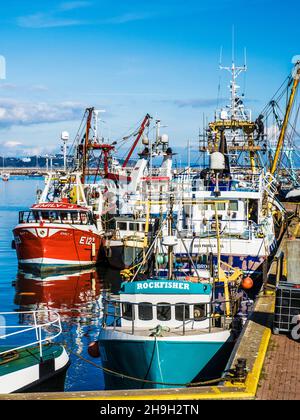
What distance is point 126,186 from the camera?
189 feet

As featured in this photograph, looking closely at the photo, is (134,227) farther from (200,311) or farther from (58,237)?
(200,311)

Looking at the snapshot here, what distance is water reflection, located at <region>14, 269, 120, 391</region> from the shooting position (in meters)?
20.6

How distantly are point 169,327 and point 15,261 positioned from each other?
32.2m

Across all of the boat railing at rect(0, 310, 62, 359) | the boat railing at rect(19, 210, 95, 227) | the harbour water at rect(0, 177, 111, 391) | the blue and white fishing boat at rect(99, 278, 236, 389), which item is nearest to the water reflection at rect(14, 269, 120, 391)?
the harbour water at rect(0, 177, 111, 391)

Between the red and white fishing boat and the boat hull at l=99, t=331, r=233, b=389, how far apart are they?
2477cm

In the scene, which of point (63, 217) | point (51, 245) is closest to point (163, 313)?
point (51, 245)

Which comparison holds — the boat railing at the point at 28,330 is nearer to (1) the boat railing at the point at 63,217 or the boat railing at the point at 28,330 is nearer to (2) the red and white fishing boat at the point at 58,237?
(2) the red and white fishing boat at the point at 58,237

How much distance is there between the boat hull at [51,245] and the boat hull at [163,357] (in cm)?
2472

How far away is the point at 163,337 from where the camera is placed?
1700 centimetres

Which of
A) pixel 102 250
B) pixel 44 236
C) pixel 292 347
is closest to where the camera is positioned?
pixel 292 347

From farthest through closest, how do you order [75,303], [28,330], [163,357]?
[75,303]
[28,330]
[163,357]

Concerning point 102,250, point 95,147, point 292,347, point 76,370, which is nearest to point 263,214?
point 102,250

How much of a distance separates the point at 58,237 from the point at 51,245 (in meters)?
0.71
